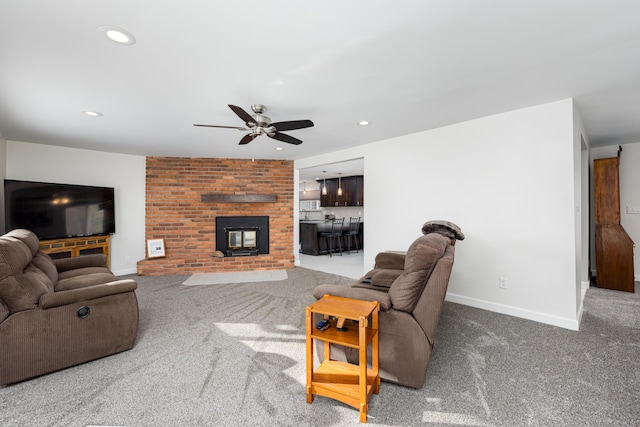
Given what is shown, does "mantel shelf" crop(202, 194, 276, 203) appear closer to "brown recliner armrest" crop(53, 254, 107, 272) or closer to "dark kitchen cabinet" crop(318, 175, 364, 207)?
"brown recliner armrest" crop(53, 254, 107, 272)

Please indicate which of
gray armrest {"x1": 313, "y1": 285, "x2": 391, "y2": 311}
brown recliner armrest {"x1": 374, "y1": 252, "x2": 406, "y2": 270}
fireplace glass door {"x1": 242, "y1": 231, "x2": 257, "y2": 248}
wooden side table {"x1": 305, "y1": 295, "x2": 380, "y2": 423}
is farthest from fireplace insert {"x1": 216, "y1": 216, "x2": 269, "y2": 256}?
wooden side table {"x1": 305, "y1": 295, "x2": 380, "y2": 423}

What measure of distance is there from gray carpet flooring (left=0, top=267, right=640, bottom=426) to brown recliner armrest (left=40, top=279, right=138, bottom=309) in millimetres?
515

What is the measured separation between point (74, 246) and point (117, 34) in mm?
3885

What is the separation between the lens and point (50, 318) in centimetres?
199

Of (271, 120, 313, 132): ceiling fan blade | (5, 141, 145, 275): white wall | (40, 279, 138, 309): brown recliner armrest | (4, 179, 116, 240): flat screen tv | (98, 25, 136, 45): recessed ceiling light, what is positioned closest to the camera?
(98, 25, 136, 45): recessed ceiling light

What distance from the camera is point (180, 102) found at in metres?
2.71

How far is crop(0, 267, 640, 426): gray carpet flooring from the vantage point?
1579 millimetres

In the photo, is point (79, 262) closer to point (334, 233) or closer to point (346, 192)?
point (334, 233)

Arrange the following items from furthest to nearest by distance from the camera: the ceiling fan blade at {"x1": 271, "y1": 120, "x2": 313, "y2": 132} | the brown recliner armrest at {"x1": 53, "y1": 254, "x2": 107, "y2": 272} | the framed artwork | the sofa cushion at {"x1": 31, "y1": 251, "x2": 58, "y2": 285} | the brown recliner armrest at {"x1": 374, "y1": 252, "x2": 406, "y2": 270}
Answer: the framed artwork < the brown recliner armrest at {"x1": 374, "y1": 252, "x2": 406, "y2": 270} < the brown recliner armrest at {"x1": 53, "y1": 254, "x2": 107, "y2": 272} < the ceiling fan blade at {"x1": 271, "y1": 120, "x2": 313, "y2": 132} < the sofa cushion at {"x1": 31, "y1": 251, "x2": 58, "y2": 285}

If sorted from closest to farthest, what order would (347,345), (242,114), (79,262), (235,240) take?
(347,345) → (242,114) → (79,262) → (235,240)

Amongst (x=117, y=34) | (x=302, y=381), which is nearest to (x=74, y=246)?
(x=117, y=34)

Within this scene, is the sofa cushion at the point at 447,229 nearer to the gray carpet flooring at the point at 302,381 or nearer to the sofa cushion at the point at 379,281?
the sofa cushion at the point at 379,281

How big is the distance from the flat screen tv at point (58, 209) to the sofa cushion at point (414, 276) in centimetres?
491

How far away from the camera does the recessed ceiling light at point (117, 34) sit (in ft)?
5.27
